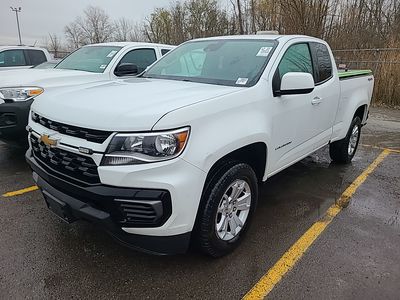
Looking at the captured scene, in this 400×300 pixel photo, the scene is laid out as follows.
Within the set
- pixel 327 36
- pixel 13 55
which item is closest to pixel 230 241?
pixel 13 55

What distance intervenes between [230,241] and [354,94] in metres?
3.30

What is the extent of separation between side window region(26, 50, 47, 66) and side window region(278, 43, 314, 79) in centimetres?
818

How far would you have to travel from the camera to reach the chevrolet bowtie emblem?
2.58 meters

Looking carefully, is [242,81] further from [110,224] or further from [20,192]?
[20,192]

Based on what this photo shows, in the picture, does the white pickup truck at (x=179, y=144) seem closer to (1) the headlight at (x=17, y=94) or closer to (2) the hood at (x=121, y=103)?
(2) the hood at (x=121, y=103)

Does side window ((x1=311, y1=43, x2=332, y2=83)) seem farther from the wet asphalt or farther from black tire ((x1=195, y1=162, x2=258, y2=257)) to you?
black tire ((x1=195, y1=162, x2=258, y2=257))

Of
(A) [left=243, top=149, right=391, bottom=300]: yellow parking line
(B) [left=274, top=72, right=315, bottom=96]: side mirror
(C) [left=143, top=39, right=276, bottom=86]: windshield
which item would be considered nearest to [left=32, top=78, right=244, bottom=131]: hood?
(C) [left=143, top=39, right=276, bottom=86]: windshield

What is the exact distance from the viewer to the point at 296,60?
12.6 feet

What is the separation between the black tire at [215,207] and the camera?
2611 millimetres

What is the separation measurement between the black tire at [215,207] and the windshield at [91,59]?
3.95m

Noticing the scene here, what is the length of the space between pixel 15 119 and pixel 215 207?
341 centimetres

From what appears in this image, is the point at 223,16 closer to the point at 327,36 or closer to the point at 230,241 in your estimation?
the point at 327,36

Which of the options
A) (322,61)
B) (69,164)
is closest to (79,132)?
(69,164)

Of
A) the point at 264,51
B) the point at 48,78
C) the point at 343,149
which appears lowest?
the point at 343,149
